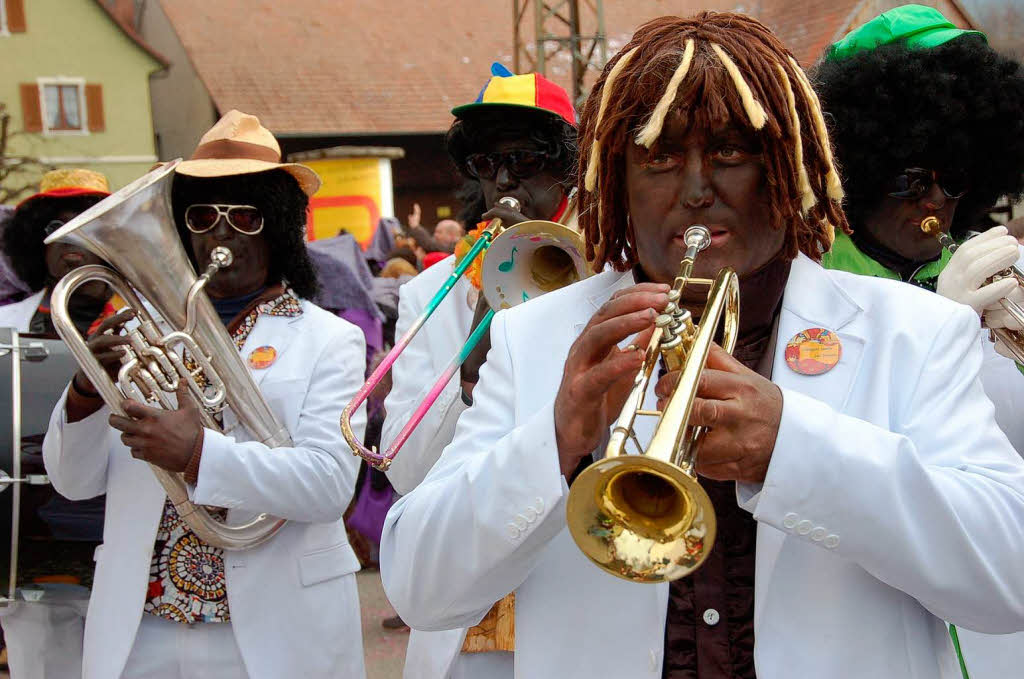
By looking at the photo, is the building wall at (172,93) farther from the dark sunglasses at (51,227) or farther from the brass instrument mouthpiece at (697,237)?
the brass instrument mouthpiece at (697,237)

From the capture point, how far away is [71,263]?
4395 mm

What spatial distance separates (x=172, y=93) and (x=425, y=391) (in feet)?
75.7

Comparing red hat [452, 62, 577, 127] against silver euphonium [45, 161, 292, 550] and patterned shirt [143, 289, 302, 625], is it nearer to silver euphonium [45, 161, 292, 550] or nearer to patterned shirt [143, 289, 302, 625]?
silver euphonium [45, 161, 292, 550]

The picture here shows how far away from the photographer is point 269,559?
3.36 m

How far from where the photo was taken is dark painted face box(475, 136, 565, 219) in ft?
11.3

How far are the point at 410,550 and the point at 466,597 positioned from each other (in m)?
0.13

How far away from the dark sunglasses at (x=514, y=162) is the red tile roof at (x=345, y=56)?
60.2ft

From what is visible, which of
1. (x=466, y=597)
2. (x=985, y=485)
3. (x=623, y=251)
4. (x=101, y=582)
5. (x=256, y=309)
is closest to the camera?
(x=985, y=485)

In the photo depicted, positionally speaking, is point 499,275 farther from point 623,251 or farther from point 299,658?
point 299,658

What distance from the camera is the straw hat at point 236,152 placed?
3.75 m

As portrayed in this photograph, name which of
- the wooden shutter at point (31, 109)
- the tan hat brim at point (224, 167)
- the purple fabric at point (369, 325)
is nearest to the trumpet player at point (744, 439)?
the tan hat brim at point (224, 167)

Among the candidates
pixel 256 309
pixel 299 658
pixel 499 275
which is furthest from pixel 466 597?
pixel 256 309

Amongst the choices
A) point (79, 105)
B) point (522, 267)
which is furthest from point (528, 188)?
point (79, 105)

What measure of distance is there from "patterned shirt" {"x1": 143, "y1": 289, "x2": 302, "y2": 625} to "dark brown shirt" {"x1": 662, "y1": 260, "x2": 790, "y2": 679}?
1784mm
